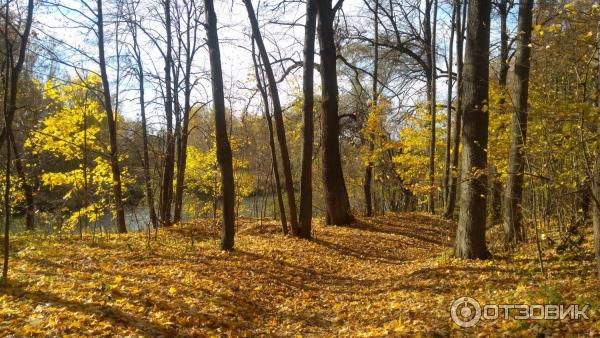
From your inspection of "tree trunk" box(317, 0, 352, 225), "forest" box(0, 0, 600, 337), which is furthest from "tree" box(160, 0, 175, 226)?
"tree trunk" box(317, 0, 352, 225)

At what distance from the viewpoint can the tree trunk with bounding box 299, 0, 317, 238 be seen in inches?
387

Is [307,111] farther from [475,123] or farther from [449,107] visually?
[449,107]

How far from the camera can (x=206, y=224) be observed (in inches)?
532

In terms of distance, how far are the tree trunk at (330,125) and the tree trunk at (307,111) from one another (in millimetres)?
1452

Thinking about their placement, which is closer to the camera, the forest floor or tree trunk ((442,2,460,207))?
the forest floor

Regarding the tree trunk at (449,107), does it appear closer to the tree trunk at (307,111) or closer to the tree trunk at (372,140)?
the tree trunk at (372,140)

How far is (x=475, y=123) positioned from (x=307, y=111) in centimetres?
443

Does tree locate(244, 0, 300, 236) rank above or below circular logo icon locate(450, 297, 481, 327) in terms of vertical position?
above

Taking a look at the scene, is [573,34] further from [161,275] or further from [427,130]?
[427,130]

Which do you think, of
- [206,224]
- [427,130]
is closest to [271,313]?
[206,224]

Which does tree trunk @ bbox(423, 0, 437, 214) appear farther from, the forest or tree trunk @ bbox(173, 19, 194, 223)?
tree trunk @ bbox(173, 19, 194, 223)

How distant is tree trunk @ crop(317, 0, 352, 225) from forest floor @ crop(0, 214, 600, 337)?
9.94 ft

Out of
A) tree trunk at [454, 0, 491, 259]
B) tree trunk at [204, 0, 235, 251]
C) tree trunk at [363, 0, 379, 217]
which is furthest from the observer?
tree trunk at [363, 0, 379, 217]

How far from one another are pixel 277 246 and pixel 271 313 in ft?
12.3
